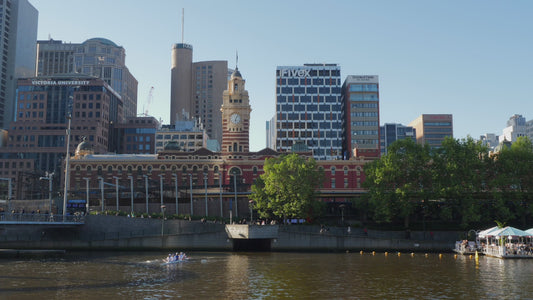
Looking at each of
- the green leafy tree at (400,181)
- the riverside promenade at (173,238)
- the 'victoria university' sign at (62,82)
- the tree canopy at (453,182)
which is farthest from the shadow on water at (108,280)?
the 'victoria university' sign at (62,82)

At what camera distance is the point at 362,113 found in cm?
18012

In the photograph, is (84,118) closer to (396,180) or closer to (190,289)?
(396,180)

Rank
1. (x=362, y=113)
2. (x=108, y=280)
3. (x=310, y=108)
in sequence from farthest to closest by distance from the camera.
Result: 1. (x=310, y=108)
2. (x=362, y=113)
3. (x=108, y=280)

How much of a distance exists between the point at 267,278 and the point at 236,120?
92371mm

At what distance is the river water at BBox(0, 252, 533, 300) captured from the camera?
→ 1588 inches

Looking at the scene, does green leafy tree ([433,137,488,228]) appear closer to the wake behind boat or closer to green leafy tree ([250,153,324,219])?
green leafy tree ([250,153,324,219])

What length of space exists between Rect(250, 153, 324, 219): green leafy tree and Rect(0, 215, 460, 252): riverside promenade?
Result: 9.08 metres

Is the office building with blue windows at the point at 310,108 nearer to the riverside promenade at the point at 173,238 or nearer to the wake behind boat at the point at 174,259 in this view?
the riverside promenade at the point at 173,238

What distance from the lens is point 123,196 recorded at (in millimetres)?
119688

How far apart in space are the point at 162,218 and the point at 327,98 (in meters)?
114

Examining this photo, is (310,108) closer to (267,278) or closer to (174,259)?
(174,259)

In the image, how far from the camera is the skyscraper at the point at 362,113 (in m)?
178

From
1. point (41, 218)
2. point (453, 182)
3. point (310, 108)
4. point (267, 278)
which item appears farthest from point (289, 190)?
point (310, 108)

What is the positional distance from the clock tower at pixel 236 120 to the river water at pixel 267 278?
67853 mm
